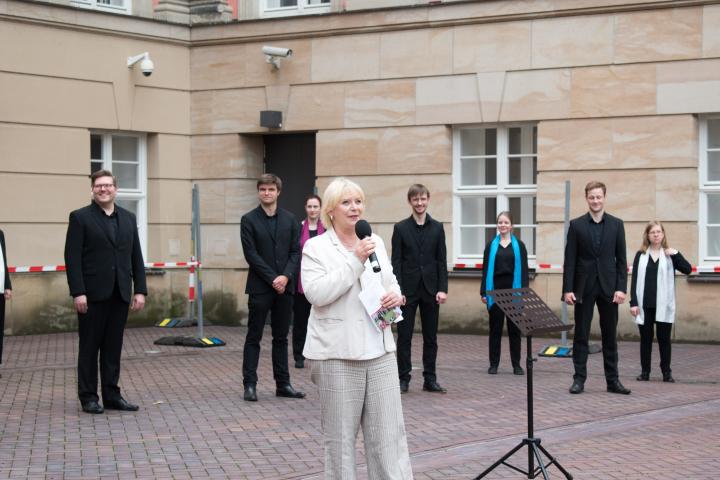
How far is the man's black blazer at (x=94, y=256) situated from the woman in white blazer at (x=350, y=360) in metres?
4.34

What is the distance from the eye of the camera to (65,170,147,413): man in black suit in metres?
9.76

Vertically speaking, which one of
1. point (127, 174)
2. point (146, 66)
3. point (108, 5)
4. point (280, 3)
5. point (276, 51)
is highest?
point (280, 3)

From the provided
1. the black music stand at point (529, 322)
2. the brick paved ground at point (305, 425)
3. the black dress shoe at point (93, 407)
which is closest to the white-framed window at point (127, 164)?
the brick paved ground at point (305, 425)

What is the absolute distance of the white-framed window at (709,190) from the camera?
15539 millimetres

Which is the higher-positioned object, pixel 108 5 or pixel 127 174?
pixel 108 5

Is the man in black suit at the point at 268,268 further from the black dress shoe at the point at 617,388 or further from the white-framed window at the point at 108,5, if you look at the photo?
the white-framed window at the point at 108,5

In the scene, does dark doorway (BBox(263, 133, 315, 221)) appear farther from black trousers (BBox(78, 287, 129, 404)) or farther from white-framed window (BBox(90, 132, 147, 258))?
black trousers (BBox(78, 287, 129, 404))

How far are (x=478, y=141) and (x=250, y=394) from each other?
7671mm

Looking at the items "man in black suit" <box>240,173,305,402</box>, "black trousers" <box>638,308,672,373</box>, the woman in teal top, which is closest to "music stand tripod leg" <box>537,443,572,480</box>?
"man in black suit" <box>240,173,305,402</box>

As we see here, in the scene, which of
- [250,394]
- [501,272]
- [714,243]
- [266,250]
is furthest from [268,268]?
[714,243]

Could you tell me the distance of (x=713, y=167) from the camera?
616 inches

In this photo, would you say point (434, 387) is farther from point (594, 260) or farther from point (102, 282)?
point (102, 282)

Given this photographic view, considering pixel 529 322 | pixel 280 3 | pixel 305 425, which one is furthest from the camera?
pixel 280 3

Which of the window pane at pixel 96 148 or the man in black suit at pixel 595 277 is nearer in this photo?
the man in black suit at pixel 595 277
